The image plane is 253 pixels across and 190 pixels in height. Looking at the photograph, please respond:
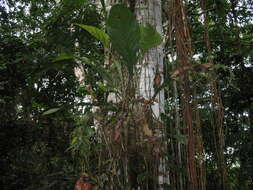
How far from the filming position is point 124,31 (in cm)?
103

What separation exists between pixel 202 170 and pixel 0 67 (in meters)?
2.66

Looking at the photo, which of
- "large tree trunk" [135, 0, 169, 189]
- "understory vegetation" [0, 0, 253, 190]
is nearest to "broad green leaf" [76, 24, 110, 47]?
"understory vegetation" [0, 0, 253, 190]

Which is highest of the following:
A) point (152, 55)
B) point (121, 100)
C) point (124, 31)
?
point (152, 55)

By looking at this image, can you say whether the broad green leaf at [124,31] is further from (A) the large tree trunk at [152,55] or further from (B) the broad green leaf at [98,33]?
(A) the large tree trunk at [152,55]

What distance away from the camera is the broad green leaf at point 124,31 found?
99 centimetres

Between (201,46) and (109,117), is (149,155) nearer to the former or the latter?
(109,117)

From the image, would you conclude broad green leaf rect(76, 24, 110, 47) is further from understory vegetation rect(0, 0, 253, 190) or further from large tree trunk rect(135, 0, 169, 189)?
large tree trunk rect(135, 0, 169, 189)

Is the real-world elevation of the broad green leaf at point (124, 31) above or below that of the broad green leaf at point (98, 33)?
below

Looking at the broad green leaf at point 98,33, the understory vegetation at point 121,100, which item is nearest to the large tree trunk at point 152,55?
the understory vegetation at point 121,100

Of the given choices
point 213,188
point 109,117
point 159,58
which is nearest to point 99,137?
point 109,117

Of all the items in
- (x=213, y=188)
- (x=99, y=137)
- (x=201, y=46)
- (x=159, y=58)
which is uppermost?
(x=201, y=46)

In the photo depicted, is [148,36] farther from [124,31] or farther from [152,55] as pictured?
[152,55]

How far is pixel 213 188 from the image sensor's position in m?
3.67

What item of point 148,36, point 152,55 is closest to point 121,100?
point 148,36
